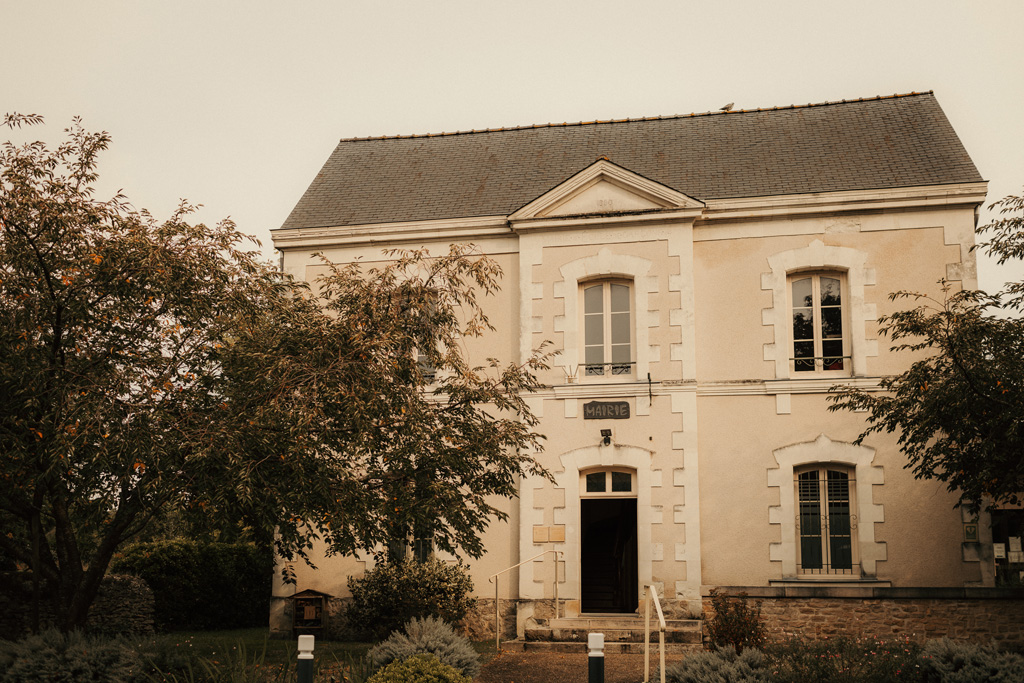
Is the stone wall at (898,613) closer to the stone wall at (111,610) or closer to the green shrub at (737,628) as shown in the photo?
the green shrub at (737,628)

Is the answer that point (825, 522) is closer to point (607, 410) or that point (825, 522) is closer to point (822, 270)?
point (607, 410)

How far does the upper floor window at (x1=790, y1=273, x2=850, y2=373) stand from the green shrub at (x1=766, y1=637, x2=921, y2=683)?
5042 millimetres

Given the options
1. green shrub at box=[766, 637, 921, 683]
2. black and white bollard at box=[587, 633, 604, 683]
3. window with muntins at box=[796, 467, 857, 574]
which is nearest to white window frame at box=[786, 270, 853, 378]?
window with muntins at box=[796, 467, 857, 574]

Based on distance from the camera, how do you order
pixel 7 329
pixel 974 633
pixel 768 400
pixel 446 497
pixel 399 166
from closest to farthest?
pixel 7 329 → pixel 446 497 → pixel 974 633 → pixel 768 400 → pixel 399 166

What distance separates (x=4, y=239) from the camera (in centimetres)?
875

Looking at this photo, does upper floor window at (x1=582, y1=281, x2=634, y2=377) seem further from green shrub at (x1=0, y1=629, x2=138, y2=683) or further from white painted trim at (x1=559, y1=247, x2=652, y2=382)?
green shrub at (x1=0, y1=629, x2=138, y2=683)

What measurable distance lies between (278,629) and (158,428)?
283 inches

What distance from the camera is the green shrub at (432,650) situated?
29.2ft

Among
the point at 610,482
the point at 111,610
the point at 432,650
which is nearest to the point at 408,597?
the point at 610,482

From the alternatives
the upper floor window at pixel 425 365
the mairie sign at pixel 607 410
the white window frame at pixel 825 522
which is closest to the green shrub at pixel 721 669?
the upper floor window at pixel 425 365

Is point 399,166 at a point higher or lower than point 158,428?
higher

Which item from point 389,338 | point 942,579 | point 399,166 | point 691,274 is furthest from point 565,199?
point 942,579

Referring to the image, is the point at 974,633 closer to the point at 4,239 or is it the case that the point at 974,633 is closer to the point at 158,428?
the point at 158,428

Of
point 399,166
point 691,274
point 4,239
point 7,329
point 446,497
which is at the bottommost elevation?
point 446,497
